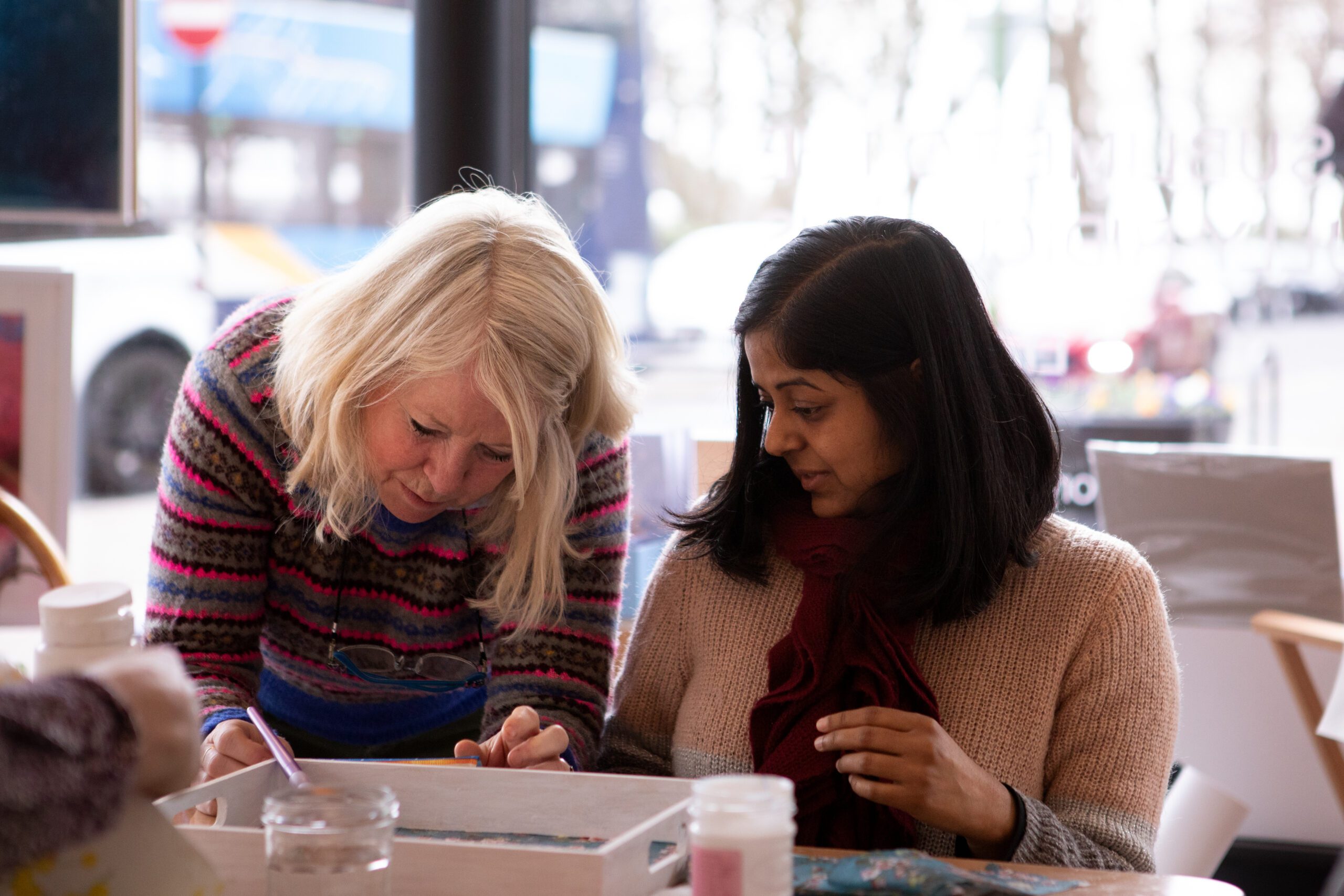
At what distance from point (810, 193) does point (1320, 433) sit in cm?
144

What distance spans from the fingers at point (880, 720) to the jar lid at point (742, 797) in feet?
1.27

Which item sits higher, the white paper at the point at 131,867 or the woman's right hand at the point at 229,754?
the white paper at the point at 131,867

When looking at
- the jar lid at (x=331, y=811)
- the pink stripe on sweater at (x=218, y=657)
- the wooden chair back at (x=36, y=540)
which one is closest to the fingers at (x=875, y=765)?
the jar lid at (x=331, y=811)

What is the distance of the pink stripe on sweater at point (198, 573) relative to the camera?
1383mm

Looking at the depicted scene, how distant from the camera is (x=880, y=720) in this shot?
3.70 feet

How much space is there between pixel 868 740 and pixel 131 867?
0.60 meters

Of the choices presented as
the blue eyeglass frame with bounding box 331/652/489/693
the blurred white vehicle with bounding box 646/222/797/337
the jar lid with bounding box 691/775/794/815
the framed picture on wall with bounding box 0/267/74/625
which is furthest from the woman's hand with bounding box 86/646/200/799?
the blurred white vehicle with bounding box 646/222/797/337

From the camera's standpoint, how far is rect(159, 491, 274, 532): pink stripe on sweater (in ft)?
4.55

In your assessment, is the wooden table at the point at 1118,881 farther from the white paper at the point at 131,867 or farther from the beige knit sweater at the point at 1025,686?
the white paper at the point at 131,867

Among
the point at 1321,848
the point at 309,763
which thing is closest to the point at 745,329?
the point at 309,763

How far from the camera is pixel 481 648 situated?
1.55 meters

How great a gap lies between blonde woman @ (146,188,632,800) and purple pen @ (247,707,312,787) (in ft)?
0.60

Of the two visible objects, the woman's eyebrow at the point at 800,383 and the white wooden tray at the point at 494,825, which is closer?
the white wooden tray at the point at 494,825

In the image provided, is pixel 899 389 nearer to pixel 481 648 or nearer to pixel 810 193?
pixel 481 648
